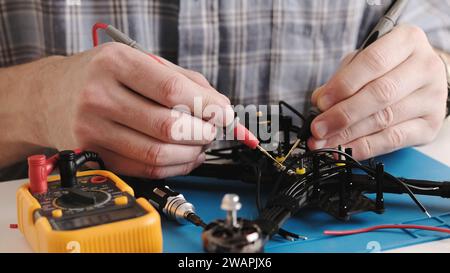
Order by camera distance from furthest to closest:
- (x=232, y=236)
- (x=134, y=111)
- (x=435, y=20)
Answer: (x=435, y=20)
(x=134, y=111)
(x=232, y=236)

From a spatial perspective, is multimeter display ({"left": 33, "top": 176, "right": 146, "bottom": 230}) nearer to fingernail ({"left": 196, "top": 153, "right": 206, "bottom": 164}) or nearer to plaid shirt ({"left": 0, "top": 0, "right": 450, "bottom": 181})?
fingernail ({"left": 196, "top": 153, "right": 206, "bottom": 164})

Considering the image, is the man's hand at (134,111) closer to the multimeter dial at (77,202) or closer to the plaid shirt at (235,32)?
the multimeter dial at (77,202)

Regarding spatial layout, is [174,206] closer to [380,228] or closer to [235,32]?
[380,228]

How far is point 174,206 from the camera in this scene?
681mm

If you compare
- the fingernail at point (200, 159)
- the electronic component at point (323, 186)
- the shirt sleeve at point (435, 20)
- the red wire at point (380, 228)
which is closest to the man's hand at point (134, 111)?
the fingernail at point (200, 159)

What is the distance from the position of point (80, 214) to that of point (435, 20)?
3.17ft

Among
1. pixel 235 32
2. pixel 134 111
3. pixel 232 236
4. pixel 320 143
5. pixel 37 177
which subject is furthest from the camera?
pixel 235 32

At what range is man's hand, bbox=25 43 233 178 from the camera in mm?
718

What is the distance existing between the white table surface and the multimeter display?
3.1 inches

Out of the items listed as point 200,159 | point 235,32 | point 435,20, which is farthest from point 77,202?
point 435,20

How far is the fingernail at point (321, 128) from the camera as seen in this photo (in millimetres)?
820

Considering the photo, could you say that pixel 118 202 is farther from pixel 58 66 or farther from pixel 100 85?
pixel 58 66

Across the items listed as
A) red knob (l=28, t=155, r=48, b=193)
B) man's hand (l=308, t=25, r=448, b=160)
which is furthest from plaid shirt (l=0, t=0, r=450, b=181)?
red knob (l=28, t=155, r=48, b=193)
